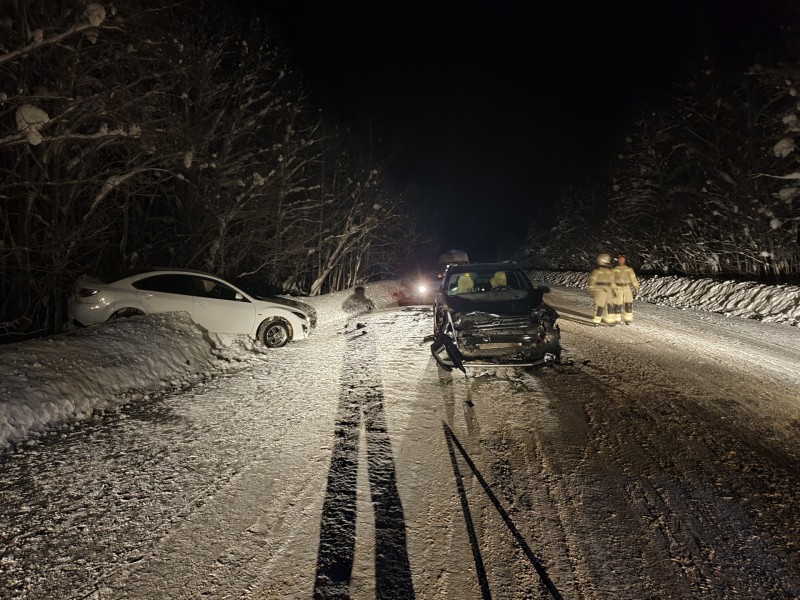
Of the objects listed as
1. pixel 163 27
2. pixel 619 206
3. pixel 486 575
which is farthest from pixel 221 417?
pixel 619 206

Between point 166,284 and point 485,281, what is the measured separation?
6.65 metres

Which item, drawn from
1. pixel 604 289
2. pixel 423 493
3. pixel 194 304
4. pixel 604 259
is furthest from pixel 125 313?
pixel 604 289

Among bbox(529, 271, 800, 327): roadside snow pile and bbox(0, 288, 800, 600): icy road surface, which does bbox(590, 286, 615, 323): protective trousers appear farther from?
bbox(0, 288, 800, 600): icy road surface

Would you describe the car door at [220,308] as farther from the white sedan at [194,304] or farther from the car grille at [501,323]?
the car grille at [501,323]

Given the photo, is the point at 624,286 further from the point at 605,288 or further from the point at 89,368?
the point at 89,368

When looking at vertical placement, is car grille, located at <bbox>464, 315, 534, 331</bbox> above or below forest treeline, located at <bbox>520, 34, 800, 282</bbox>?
below

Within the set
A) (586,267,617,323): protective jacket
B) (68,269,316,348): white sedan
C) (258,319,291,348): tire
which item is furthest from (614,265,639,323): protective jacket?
(258,319,291,348): tire

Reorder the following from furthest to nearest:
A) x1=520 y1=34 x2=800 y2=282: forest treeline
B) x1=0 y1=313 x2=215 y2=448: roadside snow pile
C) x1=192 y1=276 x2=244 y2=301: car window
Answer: x1=520 y1=34 x2=800 y2=282: forest treeline → x1=192 y1=276 x2=244 y2=301: car window → x1=0 y1=313 x2=215 y2=448: roadside snow pile

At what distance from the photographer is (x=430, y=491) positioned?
3689 millimetres

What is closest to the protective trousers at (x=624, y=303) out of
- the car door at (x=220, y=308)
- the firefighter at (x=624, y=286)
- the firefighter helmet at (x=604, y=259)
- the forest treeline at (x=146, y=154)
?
the firefighter at (x=624, y=286)

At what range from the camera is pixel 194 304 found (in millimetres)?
9156

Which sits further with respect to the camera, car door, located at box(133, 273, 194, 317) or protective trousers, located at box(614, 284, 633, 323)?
protective trousers, located at box(614, 284, 633, 323)

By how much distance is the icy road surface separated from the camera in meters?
2.76

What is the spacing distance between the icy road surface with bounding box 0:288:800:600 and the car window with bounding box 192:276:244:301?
3264 millimetres
